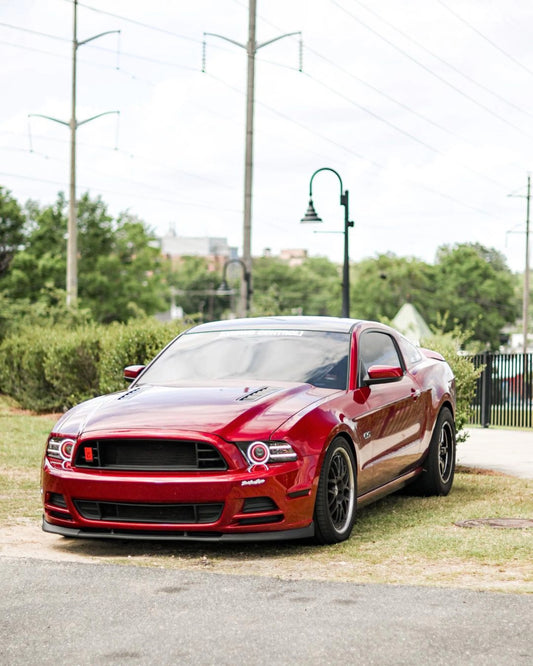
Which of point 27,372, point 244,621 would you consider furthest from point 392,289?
point 244,621

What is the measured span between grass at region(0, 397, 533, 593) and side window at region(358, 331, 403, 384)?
123cm

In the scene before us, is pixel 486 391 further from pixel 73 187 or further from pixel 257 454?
pixel 73 187

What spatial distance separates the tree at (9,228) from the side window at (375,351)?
60299 millimetres

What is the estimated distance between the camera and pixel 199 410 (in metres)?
7.50

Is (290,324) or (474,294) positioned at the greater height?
(474,294)

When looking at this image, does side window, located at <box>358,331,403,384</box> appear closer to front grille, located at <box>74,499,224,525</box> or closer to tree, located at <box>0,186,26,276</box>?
front grille, located at <box>74,499,224,525</box>

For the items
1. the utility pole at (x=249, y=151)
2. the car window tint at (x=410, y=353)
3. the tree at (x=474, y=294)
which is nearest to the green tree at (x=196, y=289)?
the tree at (x=474, y=294)

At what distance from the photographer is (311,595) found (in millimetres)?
5969

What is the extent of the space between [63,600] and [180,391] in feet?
7.87

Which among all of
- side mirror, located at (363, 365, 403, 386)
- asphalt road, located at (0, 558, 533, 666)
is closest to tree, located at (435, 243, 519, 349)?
side mirror, located at (363, 365, 403, 386)

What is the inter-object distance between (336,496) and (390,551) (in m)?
0.56

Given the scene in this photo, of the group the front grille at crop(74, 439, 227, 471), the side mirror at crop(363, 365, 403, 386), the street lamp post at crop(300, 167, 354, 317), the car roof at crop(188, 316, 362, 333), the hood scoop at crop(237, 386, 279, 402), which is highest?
the street lamp post at crop(300, 167, 354, 317)

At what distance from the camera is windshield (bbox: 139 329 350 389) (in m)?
8.48

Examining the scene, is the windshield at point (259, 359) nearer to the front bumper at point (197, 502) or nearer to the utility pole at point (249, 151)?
the front bumper at point (197, 502)
